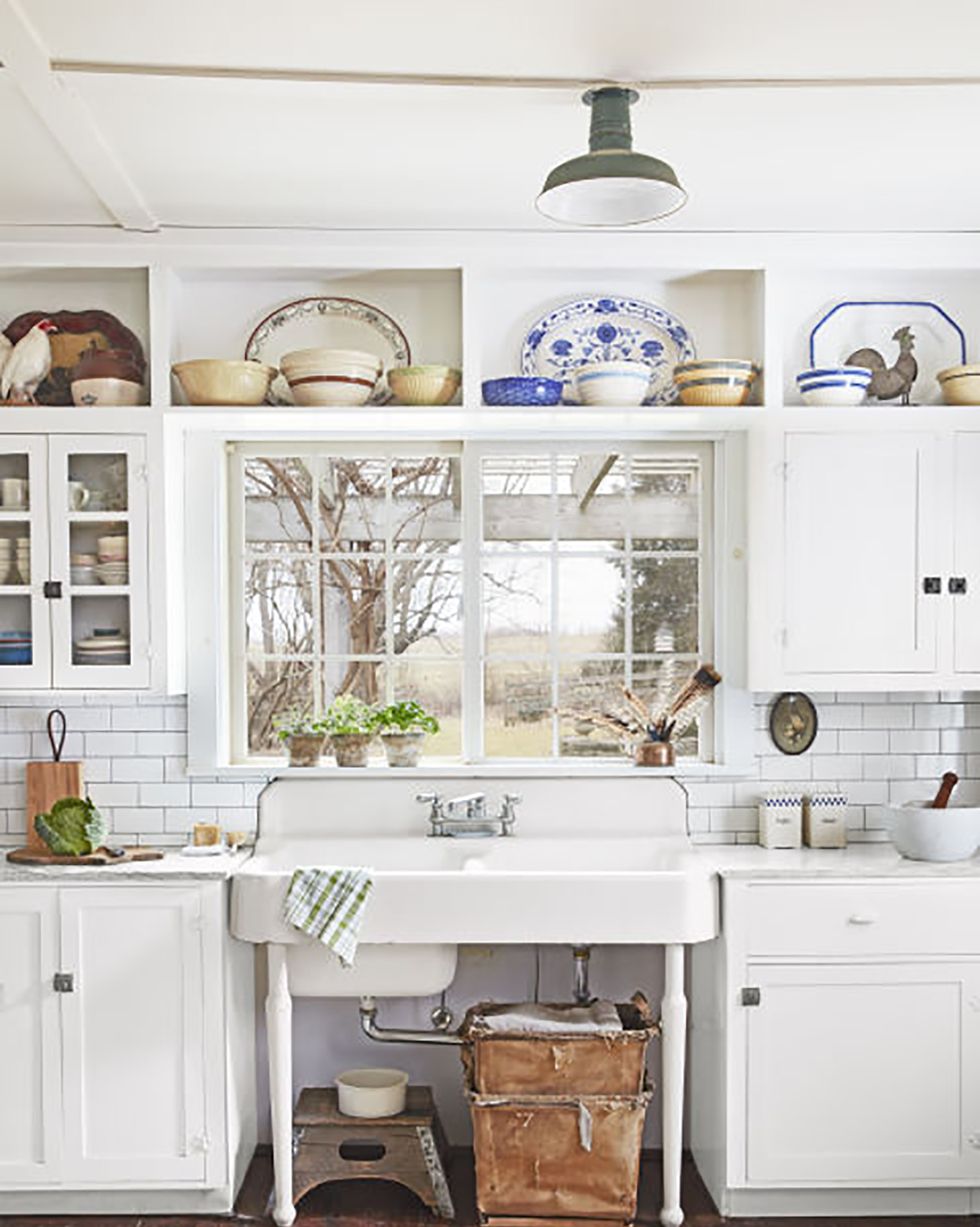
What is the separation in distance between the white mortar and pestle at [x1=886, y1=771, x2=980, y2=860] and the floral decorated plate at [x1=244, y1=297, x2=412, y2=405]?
1944 mm

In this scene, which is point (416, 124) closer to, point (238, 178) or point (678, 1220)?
point (238, 178)

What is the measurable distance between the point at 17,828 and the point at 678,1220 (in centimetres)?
219

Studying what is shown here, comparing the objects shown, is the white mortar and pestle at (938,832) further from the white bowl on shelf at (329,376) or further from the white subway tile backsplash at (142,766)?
the white subway tile backsplash at (142,766)

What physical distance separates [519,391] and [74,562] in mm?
1346

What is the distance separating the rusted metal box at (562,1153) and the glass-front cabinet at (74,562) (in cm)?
155

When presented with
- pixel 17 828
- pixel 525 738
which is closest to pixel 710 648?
pixel 525 738

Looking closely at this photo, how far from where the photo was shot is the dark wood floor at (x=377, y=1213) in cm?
365

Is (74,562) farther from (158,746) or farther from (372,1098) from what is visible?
(372,1098)

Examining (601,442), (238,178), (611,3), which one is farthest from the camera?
(601,442)

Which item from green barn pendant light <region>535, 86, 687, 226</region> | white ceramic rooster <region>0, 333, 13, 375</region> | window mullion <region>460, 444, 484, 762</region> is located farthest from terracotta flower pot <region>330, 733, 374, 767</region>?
green barn pendant light <region>535, 86, 687, 226</region>

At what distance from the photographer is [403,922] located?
3541 millimetres

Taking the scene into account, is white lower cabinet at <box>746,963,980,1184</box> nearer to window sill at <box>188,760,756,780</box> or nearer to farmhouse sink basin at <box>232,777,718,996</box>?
farmhouse sink basin at <box>232,777,718,996</box>

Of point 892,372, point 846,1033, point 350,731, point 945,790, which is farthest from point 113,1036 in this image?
point 892,372

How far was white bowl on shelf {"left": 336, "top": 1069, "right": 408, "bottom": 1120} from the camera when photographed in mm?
3840
